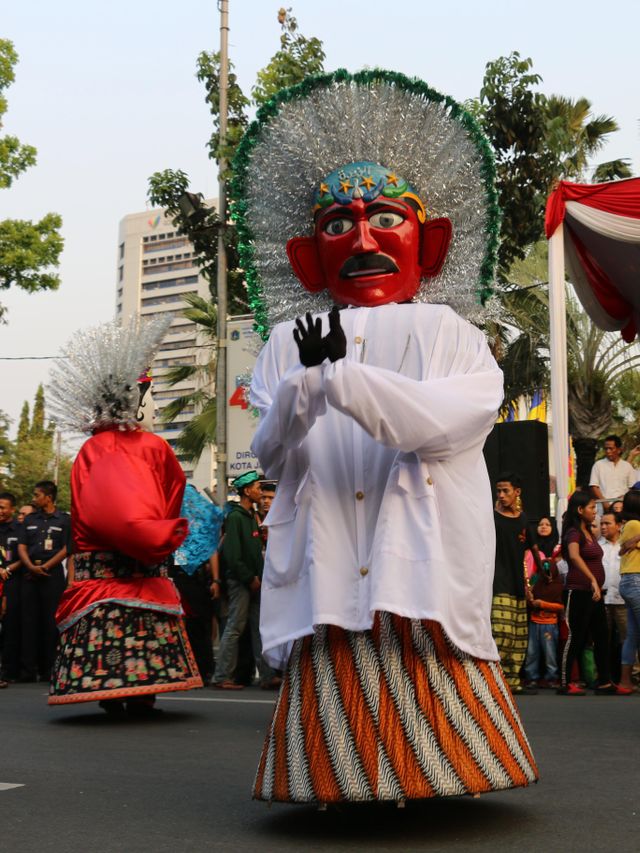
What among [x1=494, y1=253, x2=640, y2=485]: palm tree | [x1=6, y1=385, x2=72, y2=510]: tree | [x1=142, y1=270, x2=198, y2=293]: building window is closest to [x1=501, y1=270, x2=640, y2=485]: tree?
[x1=494, y1=253, x2=640, y2=485]: palm tree

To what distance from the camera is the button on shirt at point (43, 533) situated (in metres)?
11.0

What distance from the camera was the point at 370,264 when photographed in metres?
4.41

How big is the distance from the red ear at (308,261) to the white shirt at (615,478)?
30.5ft

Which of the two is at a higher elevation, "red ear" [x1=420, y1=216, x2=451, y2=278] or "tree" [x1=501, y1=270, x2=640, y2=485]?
"tree" [x1=501, y1=270, x2=640, y2=485]

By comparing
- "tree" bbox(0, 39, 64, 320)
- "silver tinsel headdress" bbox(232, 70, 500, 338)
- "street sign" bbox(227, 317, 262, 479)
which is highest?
"tree" bbox(0, 39, 64, 320)

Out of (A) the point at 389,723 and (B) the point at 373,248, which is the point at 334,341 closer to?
(B) the point at 373,248

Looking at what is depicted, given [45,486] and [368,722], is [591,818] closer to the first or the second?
[368,722]

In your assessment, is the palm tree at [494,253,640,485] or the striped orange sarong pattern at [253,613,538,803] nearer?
the striped orange sarong pattern at [253,613,538,803]

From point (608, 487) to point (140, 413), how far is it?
7.41 metres

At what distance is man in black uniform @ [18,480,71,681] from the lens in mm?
10961

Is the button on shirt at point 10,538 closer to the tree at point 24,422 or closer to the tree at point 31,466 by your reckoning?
the tree at point 31,466

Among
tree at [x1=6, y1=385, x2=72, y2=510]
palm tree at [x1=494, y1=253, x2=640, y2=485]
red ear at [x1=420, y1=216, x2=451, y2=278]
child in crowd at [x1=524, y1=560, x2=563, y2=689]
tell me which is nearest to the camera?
red ear at [x1=420, y1=216, x2=451, y2=278]

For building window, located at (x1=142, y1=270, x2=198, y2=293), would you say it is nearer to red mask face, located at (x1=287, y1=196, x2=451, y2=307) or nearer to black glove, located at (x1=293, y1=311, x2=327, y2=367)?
red mask face, located at (x1=287, y1=196, x2=451, y2=307)

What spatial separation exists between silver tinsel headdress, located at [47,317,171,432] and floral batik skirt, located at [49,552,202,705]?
843 mm
